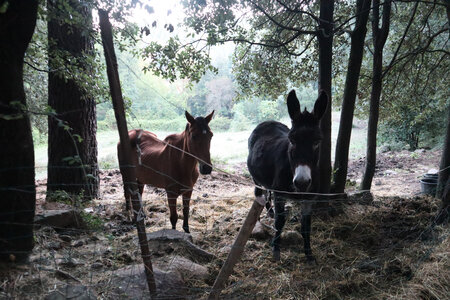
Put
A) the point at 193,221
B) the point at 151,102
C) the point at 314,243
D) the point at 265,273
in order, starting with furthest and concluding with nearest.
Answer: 1. the point at 151,102
2. the point at 193,221
3. the point at 314,243
4. the point at 265,273

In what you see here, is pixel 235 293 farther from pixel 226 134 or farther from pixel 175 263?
pixel 226 134

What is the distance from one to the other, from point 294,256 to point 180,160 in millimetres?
2109

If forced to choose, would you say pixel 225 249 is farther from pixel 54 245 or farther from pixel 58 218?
pixel 58 218

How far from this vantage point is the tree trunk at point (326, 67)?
13.2 ft

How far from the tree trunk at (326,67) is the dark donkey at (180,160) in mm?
1766

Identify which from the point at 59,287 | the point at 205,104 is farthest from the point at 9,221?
the point at 205,104

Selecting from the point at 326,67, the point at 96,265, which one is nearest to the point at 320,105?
the point at 326,67

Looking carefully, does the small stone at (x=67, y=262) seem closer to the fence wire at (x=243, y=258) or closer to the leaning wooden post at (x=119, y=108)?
the fence wire at (x=243, y=258)

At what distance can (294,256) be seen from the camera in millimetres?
3471

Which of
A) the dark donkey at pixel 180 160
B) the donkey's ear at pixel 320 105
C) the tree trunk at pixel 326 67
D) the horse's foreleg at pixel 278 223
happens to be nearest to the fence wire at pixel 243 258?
the horse's foreleg at pixel 278 223

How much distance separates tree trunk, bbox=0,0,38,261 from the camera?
1883 mm

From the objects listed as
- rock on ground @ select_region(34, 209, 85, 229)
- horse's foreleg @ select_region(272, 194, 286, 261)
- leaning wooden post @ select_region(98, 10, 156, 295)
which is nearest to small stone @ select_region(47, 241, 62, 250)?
rock on ground @ select_region(34, 209, 85, 229)

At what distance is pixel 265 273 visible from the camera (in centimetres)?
310

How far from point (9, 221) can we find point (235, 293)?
199 centimetres
